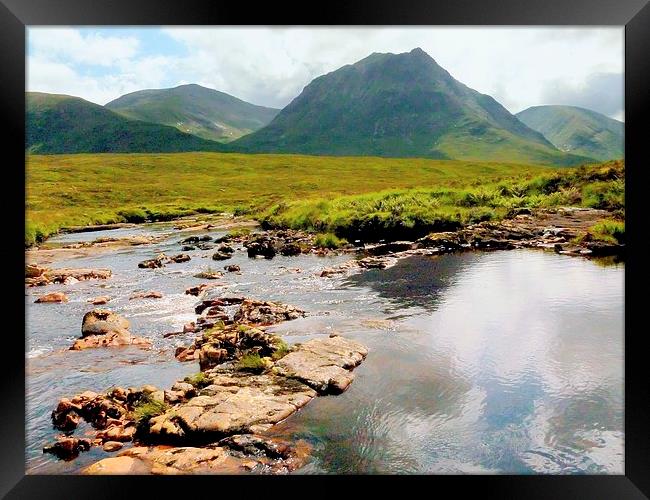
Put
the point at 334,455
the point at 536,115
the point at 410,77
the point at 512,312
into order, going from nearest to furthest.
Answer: the point at 334,455 < the point at 512,312 < the point at 536,115 < the point at 410,77

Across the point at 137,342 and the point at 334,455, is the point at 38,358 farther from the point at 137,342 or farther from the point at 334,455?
the point at 334,455

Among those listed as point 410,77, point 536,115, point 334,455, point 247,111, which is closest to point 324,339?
point 334,455

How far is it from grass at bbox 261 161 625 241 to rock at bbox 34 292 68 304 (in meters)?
7.03

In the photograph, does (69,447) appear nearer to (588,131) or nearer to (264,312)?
(264,312)

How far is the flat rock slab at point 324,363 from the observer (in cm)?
582

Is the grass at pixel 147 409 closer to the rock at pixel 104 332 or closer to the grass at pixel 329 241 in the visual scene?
the rock at pixel 104 332

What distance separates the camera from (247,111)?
223ft

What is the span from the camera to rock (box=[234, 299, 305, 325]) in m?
8.01

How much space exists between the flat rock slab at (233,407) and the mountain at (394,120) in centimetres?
4364

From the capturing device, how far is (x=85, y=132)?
105 feet

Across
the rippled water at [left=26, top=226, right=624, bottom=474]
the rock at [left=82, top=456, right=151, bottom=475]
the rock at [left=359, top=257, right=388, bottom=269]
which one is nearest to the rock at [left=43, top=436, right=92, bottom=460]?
the rippled water at [left=26, top=226, right=624, bottom=474]

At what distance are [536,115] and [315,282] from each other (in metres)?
21.0

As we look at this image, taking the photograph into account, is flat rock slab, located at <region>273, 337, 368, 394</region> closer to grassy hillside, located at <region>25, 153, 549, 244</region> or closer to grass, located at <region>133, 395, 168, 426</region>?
grass, located at <region>133, 395, 168, 426</region>

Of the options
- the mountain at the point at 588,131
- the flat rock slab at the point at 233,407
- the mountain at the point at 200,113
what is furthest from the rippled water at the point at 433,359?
the mountain at the point at 200,113
